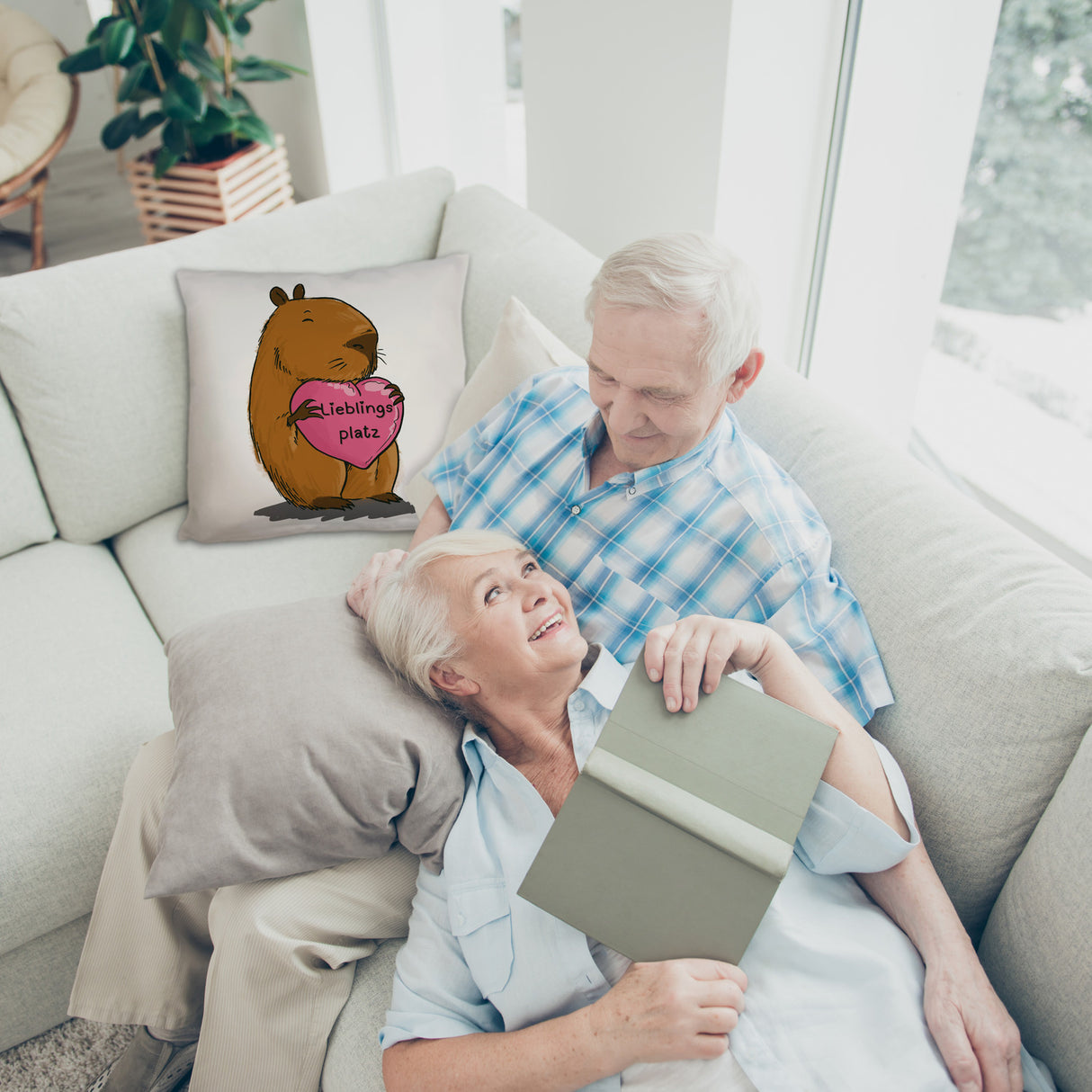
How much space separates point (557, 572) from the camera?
4.22 feet

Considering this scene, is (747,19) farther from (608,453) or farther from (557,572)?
(557,572)

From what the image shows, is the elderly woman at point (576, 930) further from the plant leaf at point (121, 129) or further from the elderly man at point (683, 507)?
the plant leaf at point (121, 129)

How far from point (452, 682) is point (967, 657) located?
618mm

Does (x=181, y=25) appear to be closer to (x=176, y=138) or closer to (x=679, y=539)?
(x=176, y=138)

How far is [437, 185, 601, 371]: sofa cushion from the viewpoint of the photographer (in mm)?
1658

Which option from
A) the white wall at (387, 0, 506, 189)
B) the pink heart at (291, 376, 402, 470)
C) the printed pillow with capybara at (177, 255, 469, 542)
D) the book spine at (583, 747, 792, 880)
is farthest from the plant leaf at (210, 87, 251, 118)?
the book spine at (583, 747, 792, 880)

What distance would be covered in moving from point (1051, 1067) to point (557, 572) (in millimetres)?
819

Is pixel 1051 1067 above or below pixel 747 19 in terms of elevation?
below

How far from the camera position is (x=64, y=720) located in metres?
1.36

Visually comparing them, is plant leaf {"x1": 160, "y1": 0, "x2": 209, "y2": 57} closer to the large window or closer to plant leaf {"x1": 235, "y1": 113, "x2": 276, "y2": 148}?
plant leaf {"x1": 235, "y1": 113, "x2": 276, "y2": 148}

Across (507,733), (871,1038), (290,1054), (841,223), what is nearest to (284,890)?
(290,1054)

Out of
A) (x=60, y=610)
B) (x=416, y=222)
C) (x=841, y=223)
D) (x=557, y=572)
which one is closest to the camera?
(x=557, y=572)

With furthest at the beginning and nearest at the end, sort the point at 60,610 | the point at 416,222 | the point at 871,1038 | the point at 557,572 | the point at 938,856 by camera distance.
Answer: the point at 416,222 < the point at 60,610 < the point at 557,572 < the point at 938,856 < the point at 871,1038

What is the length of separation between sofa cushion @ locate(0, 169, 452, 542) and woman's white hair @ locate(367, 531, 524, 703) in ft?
2.81
